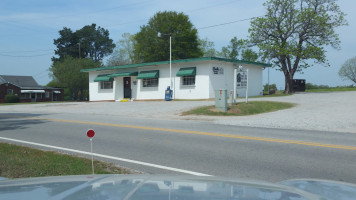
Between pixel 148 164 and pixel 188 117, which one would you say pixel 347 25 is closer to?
pixel 188 117

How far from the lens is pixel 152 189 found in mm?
2104

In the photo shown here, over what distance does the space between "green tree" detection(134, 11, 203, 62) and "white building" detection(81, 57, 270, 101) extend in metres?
15.6

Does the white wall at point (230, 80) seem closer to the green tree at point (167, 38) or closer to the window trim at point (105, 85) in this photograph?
the window trim at point (105, 85)

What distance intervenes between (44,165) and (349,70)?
88392 millimetres

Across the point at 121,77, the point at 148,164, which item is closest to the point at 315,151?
the point at 148,164

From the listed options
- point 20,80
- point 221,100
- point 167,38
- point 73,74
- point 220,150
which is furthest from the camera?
point 20,80

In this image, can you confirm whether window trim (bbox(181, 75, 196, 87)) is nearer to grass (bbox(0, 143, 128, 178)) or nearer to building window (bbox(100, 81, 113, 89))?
building window (bbox(100, 81, 113, 89))

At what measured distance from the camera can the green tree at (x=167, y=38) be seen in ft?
164

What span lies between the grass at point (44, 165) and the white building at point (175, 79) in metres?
21.1

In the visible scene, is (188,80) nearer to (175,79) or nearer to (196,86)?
(196,86)

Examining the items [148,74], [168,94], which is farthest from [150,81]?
[168,94]

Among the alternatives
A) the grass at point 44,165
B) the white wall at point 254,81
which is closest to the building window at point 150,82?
the white wall at point 254,81

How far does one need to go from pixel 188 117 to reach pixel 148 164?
1018 cm

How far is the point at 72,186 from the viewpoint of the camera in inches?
90.0
